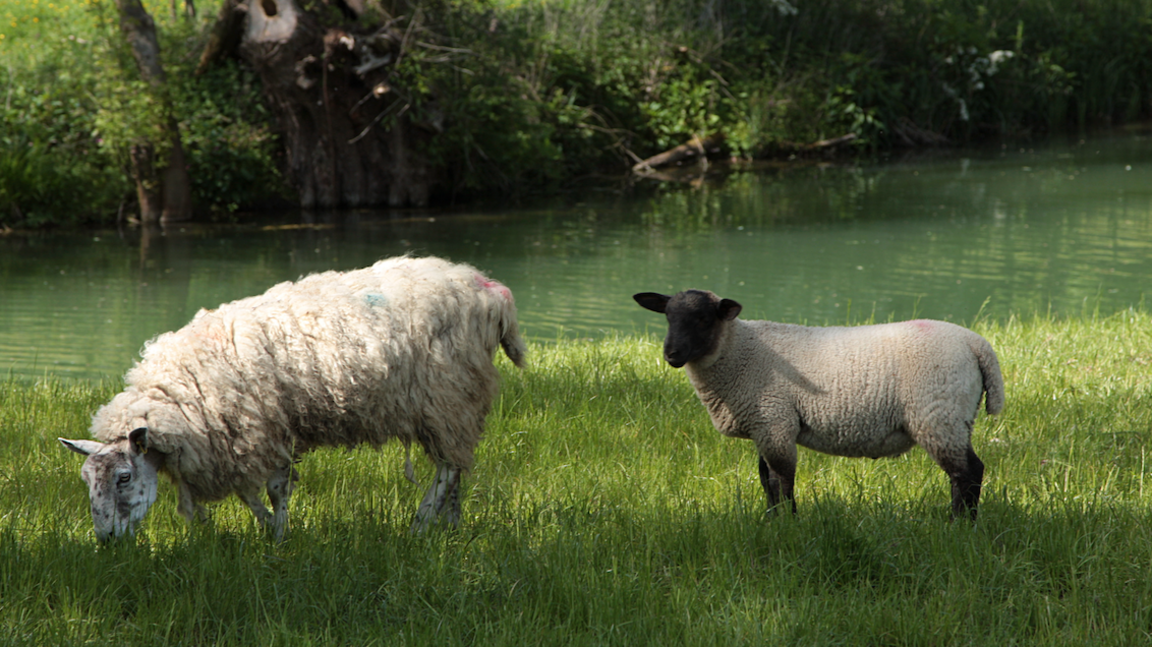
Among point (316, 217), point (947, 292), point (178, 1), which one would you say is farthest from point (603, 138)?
point (947, 292)

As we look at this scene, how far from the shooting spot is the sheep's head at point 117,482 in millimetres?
3471

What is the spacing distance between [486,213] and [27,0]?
993 centimetres

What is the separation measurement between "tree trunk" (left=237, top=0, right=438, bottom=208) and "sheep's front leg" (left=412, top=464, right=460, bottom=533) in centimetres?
1117

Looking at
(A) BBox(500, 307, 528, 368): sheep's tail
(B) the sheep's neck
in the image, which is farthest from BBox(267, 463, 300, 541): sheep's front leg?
(B) the sheep's neck

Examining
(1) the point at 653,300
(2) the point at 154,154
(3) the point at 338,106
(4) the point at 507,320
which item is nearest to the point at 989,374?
(1) the point at 653,300

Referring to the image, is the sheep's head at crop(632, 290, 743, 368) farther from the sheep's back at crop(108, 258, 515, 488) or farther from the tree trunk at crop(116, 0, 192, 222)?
the tree trunk at crop(116, 0, 192, 222)

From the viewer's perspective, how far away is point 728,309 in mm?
3857

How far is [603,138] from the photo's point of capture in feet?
65.4

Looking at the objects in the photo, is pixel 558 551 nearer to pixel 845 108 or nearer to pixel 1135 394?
pixel 1135 394

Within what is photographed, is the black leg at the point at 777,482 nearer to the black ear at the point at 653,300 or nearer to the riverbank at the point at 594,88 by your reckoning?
the black ear at the point at 653,300

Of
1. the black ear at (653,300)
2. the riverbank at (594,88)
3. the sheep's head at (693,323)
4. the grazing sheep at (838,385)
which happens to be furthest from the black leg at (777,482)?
the riverbank at (594,88)

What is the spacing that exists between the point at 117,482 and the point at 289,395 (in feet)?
2.19

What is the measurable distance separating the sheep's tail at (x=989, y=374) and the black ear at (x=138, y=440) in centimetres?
304

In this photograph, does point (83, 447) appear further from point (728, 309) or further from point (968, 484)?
point (968, 484)
